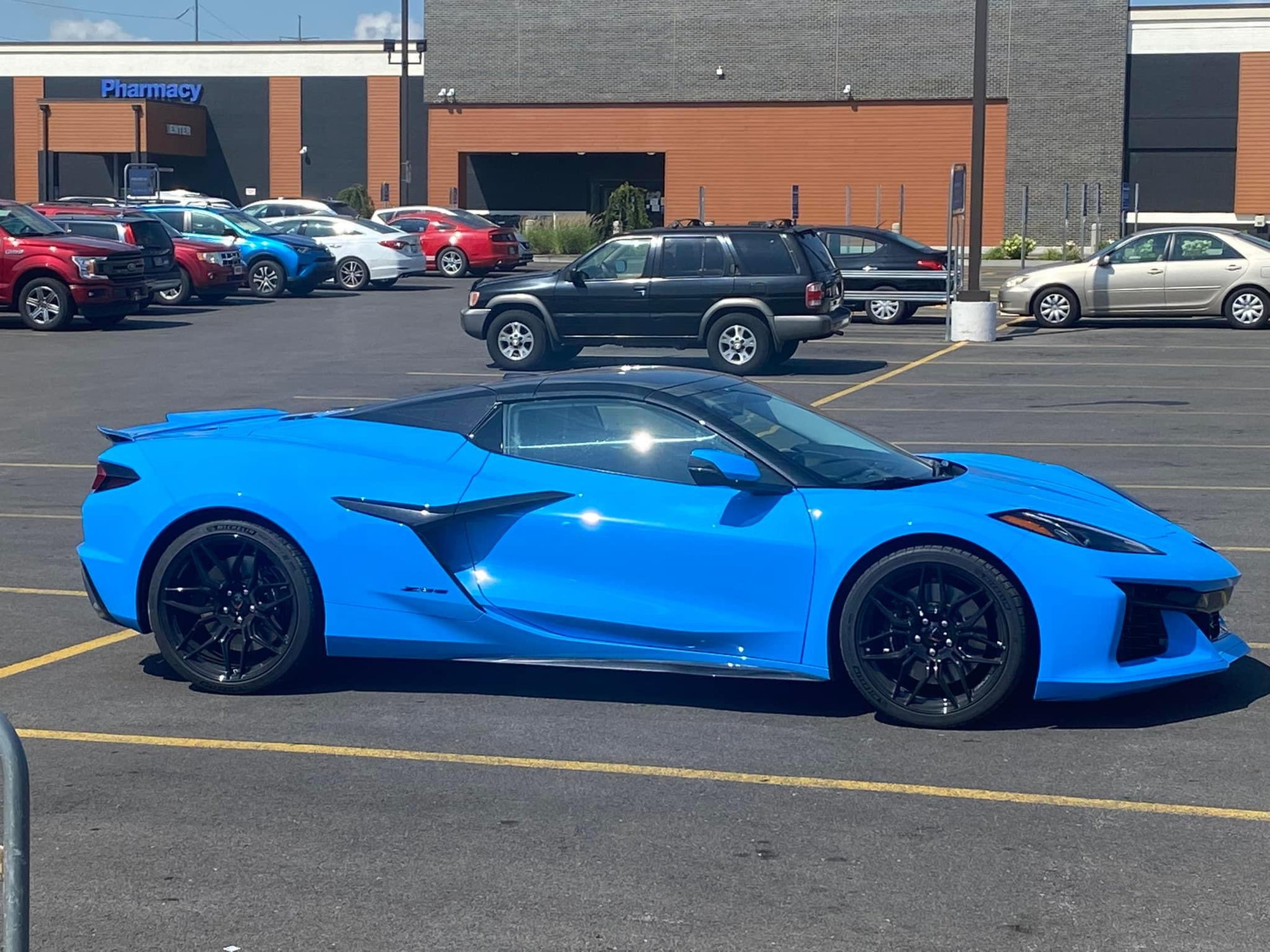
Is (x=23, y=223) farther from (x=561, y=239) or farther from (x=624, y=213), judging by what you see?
(x=624, y=213)

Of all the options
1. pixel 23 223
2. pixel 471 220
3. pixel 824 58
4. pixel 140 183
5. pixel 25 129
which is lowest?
pixel 23 223

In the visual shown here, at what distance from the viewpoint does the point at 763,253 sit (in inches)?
757

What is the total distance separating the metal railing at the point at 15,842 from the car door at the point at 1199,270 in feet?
79.2

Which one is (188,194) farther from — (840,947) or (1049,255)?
(840,947)

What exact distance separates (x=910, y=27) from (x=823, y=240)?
3356 cm

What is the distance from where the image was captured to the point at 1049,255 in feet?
170

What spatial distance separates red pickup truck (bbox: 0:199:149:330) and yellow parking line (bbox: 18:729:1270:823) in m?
19.8

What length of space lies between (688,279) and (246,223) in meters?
15.7

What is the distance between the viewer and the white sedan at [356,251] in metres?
35.2

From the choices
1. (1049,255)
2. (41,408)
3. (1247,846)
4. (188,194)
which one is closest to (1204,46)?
(1049,255)

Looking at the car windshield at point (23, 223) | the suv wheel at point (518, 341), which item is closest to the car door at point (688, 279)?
the suv wheel at point (518, 341)

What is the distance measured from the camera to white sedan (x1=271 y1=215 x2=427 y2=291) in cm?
3516

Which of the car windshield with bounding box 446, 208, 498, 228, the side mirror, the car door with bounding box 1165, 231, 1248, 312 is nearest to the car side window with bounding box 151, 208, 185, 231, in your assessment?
the car windshield with bounding box 446, 208, 498, 228

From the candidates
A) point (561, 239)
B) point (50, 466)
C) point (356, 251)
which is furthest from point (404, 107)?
point (50, 466)
